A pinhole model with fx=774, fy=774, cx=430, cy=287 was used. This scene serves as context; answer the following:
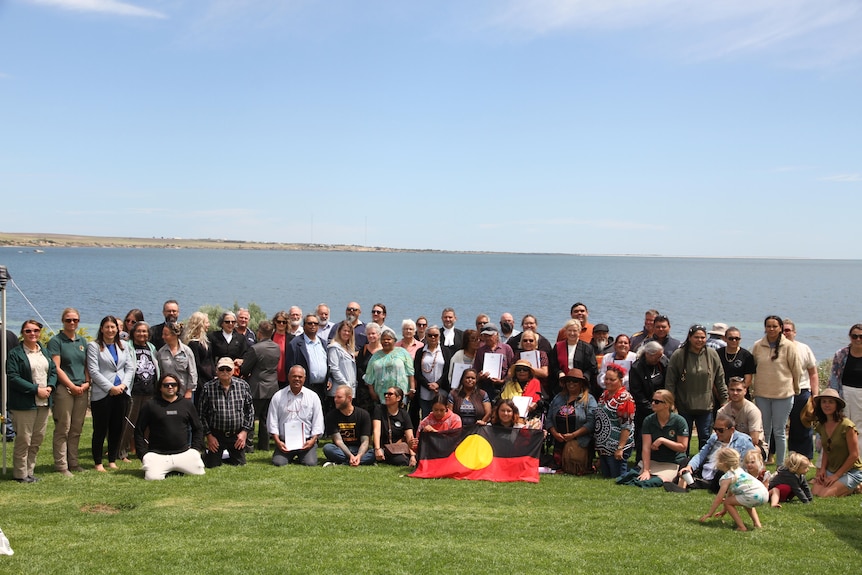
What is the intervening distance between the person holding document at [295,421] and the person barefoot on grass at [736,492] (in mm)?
5055

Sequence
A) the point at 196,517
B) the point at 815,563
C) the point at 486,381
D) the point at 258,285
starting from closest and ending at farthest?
the point at 815,563 → the point at 196,517 → the point at 486,381 → the point at 258,285

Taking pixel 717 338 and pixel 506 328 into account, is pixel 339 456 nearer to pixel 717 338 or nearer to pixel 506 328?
pixel 506 328

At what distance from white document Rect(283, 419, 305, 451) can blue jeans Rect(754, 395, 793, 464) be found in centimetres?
597

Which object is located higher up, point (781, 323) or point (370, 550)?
point (781, 323)

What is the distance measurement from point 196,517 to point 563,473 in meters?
4.65

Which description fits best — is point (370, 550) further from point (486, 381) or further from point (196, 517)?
point (486, 381)

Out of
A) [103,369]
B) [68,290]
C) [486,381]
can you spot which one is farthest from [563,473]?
[68,290]

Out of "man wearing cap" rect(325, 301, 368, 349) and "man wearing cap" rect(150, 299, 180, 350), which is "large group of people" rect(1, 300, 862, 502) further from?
"man wearing cap" rect(325, 301, 368, 349)

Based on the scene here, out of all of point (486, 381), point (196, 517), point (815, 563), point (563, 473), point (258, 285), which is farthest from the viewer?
point (258, 285)

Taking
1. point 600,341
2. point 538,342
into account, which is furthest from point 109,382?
point 600,341

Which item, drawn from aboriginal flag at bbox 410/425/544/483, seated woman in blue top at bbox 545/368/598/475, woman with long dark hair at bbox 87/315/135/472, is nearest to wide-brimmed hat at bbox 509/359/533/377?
seated woman in blue top at bbox 545/368/598/475

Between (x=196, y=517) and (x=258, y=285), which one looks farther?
(x=258, y=285)

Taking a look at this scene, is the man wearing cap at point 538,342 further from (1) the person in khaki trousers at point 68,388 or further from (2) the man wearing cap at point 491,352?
A: (1) the person in khaki trousers at point 68,388

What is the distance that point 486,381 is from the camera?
422 inches
